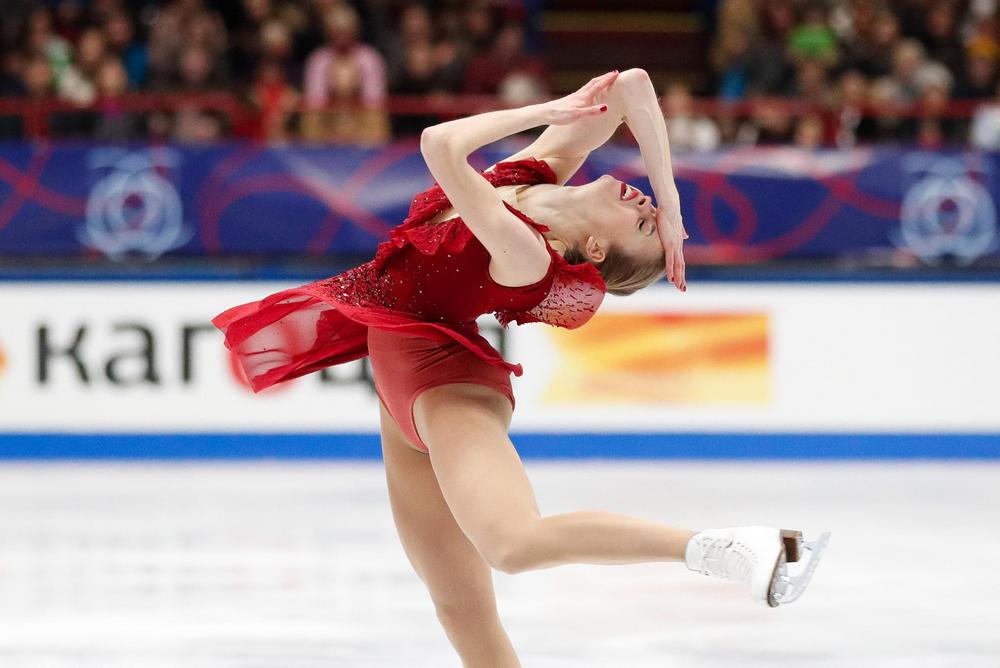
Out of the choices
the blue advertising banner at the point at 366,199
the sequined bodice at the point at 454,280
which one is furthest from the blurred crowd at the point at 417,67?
the sequined bodice at the point at 454,280

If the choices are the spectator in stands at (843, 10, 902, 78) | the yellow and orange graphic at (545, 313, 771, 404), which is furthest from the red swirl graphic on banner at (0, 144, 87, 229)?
the spectator in stands at (843, 10, 902, 78)

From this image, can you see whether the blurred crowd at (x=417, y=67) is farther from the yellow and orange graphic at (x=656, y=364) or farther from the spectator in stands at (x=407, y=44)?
the yellow and orange graphic at (x=656, y=364)

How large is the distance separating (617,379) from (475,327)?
13.9ft

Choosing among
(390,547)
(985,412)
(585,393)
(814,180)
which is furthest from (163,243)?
(985,412)

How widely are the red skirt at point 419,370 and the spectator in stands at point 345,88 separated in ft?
14.8

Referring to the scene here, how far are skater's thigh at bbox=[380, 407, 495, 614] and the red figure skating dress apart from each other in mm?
96

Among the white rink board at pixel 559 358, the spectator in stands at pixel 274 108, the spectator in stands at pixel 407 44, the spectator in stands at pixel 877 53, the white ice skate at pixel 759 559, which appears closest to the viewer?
the white ice skate at pixel 759 559

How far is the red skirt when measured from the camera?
2.79 metres

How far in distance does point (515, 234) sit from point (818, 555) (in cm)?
75

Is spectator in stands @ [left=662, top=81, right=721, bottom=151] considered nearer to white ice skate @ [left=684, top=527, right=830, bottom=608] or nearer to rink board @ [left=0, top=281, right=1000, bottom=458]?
rink board @ [left=0, top=281, right=1000, bottom=458]

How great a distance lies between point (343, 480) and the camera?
652cm

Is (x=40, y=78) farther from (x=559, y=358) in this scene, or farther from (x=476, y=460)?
(x=476, y=460)

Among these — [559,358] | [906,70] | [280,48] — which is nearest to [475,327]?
[559,358]
